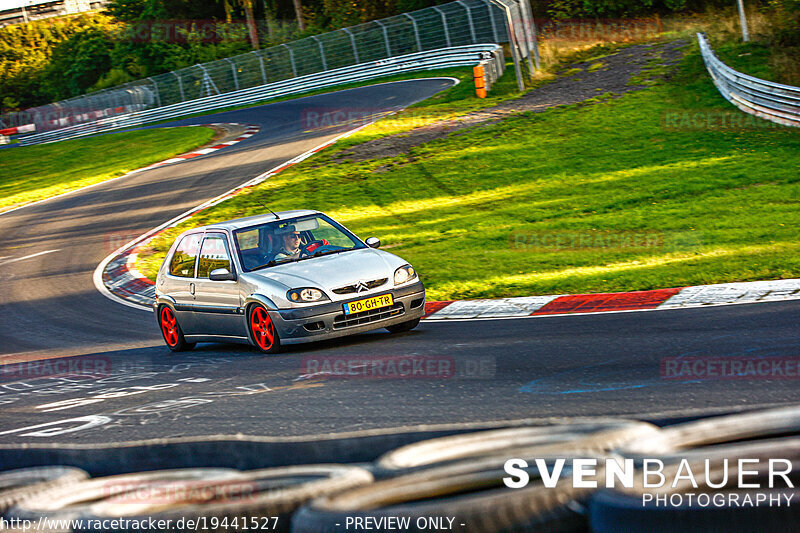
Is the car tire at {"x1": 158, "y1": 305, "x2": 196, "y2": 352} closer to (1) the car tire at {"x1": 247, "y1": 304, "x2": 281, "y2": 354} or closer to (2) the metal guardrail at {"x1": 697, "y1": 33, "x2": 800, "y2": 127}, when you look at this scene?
(1) the car tire at {"x1": 247, "y1": 304, "x2": 281, "y2": 354}

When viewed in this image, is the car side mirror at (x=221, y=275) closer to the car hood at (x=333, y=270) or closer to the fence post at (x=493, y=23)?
the car hood at (x=333, y=270)

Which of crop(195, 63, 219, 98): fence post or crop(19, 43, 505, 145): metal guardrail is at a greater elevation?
crop(195, 63, 219, 98): fence post

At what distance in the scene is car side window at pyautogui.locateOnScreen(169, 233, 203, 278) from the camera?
1095 centimetres

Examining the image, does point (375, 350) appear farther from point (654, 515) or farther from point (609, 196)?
point (609, 196)

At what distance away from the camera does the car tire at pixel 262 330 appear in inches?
372

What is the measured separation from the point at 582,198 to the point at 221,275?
1009 centimetres

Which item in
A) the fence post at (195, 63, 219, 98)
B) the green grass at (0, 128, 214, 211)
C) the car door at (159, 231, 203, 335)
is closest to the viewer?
the car door at (159, 231, 203, 335)

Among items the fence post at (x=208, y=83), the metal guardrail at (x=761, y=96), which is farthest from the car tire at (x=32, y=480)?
the fence post at (x=208, y=83)

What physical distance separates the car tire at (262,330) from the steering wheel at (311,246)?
0.94 meters

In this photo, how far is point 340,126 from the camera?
31859 millimetres

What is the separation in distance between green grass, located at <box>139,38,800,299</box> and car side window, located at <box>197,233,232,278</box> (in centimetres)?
328

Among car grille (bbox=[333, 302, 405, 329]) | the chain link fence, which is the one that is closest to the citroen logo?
car grille (bbox=[333, 302, 405, 329])
